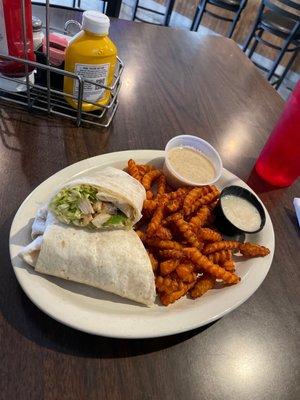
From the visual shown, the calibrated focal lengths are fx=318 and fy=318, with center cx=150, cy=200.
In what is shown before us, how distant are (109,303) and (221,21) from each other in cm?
468

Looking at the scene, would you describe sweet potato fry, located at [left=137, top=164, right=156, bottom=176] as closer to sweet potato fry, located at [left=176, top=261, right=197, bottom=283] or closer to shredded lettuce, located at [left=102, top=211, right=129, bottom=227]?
shredded lettuce, located at [left=102, top=211, right=129, bottom=227]

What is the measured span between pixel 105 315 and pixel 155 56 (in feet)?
4.46

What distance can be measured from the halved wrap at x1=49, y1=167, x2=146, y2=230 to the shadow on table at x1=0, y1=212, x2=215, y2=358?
186 millimetres

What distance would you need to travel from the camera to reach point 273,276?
0.85m

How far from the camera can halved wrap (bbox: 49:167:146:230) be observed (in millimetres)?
701

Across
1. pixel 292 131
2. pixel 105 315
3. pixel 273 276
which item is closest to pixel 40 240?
pixel 105 315

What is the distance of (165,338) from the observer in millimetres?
665

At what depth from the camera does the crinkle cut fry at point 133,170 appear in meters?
0.88

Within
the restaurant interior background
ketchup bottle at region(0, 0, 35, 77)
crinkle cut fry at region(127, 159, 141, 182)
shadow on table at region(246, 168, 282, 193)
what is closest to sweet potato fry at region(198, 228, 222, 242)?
crinkle cut fry at region(127, 159, 141, 182)

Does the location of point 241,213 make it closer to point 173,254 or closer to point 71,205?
point 173,254

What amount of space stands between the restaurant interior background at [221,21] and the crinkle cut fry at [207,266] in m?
3.81

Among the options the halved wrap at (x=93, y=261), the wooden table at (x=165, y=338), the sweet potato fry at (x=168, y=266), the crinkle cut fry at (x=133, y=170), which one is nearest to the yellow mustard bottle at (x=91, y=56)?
the wooden table at (x=165, y=338)

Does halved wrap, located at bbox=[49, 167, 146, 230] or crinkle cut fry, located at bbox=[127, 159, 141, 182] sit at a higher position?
halved wrap, located at bbox=[49, 167, 146, 230]

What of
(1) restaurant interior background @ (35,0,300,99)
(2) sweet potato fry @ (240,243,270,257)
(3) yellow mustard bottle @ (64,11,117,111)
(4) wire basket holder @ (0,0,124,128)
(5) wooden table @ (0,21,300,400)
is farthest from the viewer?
(1) restaurant interior background @ (35,0,300,99)
